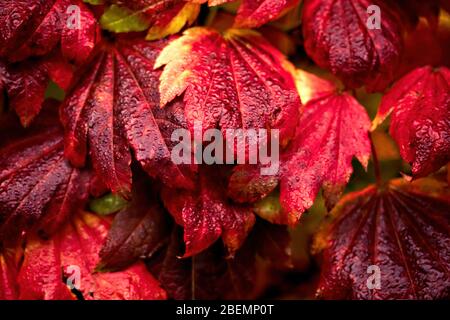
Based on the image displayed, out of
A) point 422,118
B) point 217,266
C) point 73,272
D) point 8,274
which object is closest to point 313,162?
point 422,118

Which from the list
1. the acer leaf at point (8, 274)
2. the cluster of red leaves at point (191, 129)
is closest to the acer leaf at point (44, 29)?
the cluster of red leaves at point (191, 129)

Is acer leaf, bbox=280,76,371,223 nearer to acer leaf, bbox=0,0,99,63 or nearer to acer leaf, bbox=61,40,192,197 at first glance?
acer leaf, bbox=61,40,192,197

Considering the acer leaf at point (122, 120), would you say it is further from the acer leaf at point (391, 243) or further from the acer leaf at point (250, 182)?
the acer leaf at point (391, 243)

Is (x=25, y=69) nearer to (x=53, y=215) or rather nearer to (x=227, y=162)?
(x=53, y=215)

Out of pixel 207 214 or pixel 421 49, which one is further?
pixel 421 49

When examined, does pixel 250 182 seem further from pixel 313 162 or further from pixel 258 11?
pixel 258 11

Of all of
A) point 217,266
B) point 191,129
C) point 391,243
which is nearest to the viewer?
point 191,129

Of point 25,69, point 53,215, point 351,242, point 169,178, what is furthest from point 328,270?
point 25,69
